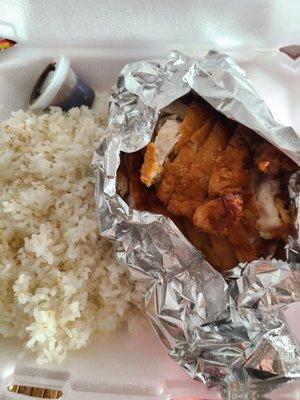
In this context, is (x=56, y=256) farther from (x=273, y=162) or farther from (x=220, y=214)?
(x=273, y=162)

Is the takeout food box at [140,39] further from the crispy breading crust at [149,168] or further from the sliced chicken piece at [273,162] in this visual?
the crispy breading crust at [149,168]

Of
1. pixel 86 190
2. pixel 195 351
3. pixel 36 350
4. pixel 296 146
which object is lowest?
pixel 36 350

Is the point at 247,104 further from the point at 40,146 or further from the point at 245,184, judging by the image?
the point at 40,146

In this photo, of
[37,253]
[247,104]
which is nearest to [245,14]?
[247,104]

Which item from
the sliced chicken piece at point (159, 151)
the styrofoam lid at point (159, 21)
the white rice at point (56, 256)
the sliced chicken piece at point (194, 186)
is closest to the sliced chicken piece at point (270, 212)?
the sliced chicken piece at point (194, 186)

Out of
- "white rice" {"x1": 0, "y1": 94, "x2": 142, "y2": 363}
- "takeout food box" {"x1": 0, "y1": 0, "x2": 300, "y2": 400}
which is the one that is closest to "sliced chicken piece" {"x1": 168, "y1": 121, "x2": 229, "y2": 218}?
"white rice" {"x1": 0, "y1": 94, "x2": 142, "y2": 363}

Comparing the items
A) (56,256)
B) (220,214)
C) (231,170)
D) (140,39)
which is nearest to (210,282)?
(220,214)
